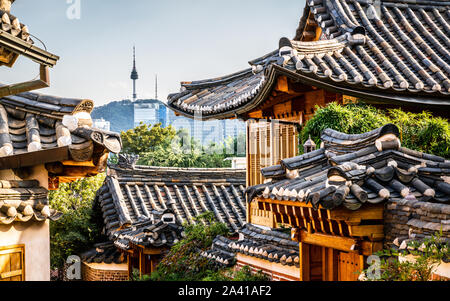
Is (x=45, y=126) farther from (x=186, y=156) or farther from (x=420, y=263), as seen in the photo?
(x=186, y=156)

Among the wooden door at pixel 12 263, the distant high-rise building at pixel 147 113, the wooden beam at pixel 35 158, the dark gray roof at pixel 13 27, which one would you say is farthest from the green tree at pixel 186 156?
the dark gray roof at pixel 13 27

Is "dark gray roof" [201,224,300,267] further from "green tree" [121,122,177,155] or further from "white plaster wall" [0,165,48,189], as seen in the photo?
"green tree" [121,122,177,155]

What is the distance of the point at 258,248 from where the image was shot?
945cm

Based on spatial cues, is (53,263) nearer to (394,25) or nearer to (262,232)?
(262,232)

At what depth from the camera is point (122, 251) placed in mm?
15164

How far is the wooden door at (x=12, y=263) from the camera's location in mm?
6746

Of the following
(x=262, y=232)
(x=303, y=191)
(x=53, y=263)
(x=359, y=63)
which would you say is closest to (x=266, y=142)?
(x=262, y=232)

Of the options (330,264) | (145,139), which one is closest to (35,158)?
(330,264)

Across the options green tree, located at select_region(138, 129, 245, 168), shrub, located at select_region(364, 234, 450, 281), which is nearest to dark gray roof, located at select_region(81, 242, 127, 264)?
shrub, located at select_region(364, 234, 450, 281)

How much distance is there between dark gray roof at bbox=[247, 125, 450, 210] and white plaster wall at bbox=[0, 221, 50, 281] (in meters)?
3.05

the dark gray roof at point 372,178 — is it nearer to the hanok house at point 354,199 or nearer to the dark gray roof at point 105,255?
the hanok house at point 354,199

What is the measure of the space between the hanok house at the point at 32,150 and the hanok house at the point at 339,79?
2.62 meters
